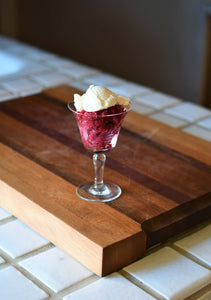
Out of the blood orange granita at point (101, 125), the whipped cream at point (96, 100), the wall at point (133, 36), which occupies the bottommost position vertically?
the wall at point (133, 36)

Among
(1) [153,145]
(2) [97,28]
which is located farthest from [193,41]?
(1) [153,145]

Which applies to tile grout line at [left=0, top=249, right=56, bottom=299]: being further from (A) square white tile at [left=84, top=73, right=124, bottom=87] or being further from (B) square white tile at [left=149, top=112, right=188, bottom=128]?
(A) square white tile at [left=84, top=73, right=124, bottom=87]

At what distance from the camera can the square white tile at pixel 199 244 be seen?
102 cm

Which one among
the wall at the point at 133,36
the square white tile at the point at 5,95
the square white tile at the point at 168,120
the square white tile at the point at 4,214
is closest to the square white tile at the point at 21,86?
the square white tile at the point at 5,95

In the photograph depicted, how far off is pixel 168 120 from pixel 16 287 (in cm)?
93

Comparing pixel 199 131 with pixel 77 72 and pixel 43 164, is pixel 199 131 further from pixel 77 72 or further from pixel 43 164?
pixel 77 72

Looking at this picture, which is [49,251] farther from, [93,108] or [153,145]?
[153,145]

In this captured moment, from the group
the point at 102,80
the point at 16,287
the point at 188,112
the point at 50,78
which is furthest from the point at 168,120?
the point at 16,287

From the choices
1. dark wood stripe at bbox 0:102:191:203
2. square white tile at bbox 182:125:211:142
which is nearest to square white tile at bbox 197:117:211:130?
square white tile at bbox 182:125:211:142

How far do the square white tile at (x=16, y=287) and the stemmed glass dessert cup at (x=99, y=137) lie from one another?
242 mm

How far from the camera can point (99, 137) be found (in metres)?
1.06

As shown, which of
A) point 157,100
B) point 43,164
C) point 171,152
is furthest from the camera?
point 157,100

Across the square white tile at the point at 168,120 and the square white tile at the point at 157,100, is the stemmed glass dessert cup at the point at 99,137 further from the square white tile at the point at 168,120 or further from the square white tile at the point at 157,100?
the square white tile at the point at 157,100

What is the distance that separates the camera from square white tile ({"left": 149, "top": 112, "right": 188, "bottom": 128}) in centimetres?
168
